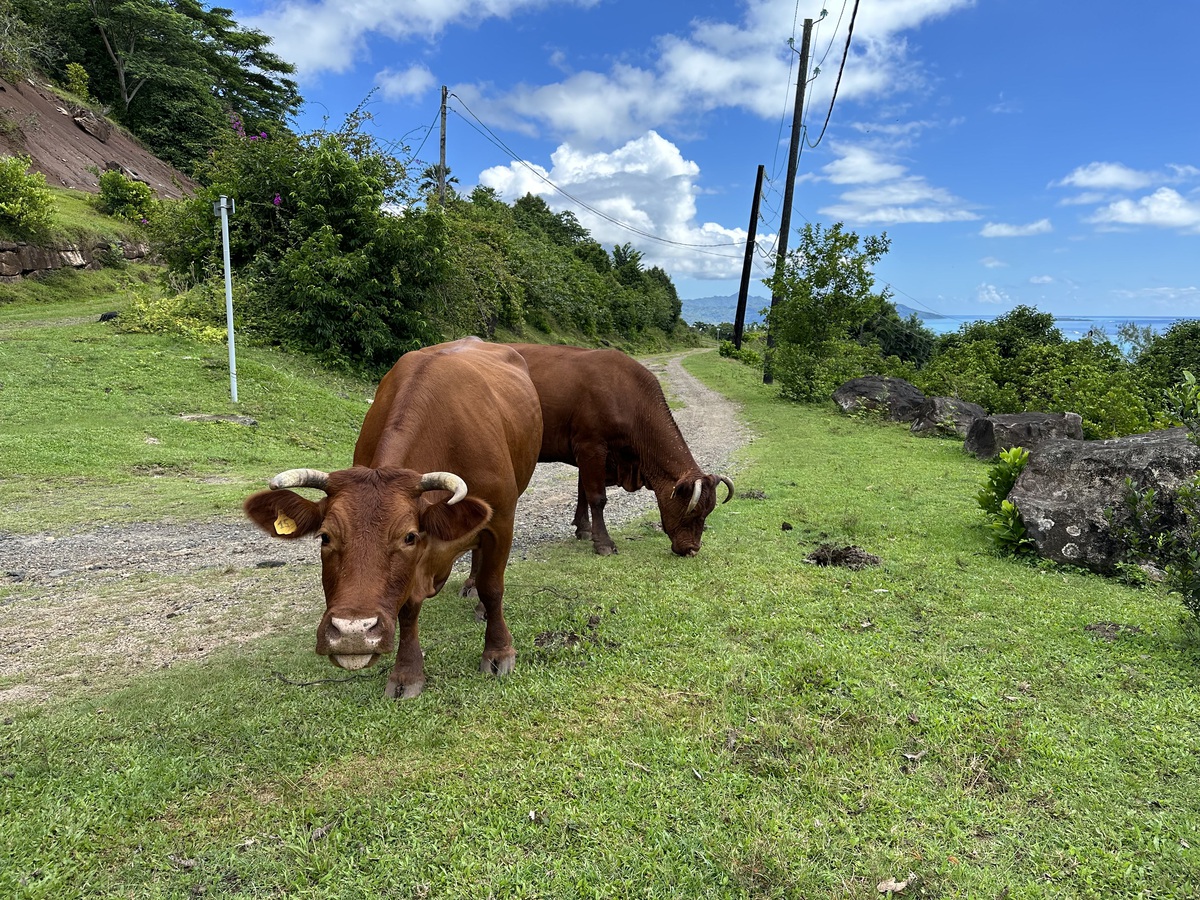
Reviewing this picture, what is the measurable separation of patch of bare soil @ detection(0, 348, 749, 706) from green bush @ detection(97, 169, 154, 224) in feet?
80.5

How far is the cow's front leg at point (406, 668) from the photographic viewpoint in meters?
3.78

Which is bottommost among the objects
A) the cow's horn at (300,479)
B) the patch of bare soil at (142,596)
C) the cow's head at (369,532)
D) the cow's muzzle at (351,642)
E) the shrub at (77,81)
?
the patch of bare soil at (142,596)

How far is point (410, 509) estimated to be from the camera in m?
3.09

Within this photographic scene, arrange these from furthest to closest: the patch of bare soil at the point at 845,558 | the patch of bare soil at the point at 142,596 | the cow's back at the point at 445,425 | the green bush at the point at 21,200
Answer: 1. the green bush at the point at 21,200
2. the patch of bare soil at the point at 845,558
3. the patch of bare soil at the point at 142,596
4. the cow's back at the point at 445,425

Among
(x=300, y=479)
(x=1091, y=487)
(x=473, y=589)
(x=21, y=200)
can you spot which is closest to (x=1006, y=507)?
(x=1091, y=487)

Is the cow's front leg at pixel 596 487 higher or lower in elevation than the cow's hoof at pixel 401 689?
higher

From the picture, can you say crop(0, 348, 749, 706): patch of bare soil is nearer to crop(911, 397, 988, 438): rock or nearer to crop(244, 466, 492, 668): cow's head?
crop(244, 466, 492, 668): cow's head

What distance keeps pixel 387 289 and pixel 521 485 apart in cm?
1390

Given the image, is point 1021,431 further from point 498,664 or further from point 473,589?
point 498,664

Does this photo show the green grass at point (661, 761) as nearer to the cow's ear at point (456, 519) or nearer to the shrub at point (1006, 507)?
the cow's ear at point (456, 519)

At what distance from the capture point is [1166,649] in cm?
430

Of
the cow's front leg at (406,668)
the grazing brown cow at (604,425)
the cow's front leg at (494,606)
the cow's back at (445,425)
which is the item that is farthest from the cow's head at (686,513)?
the cow's front leg at (406,668)

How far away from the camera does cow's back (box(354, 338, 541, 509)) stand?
11.9 ft

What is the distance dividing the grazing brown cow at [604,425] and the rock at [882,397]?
13.2 m
